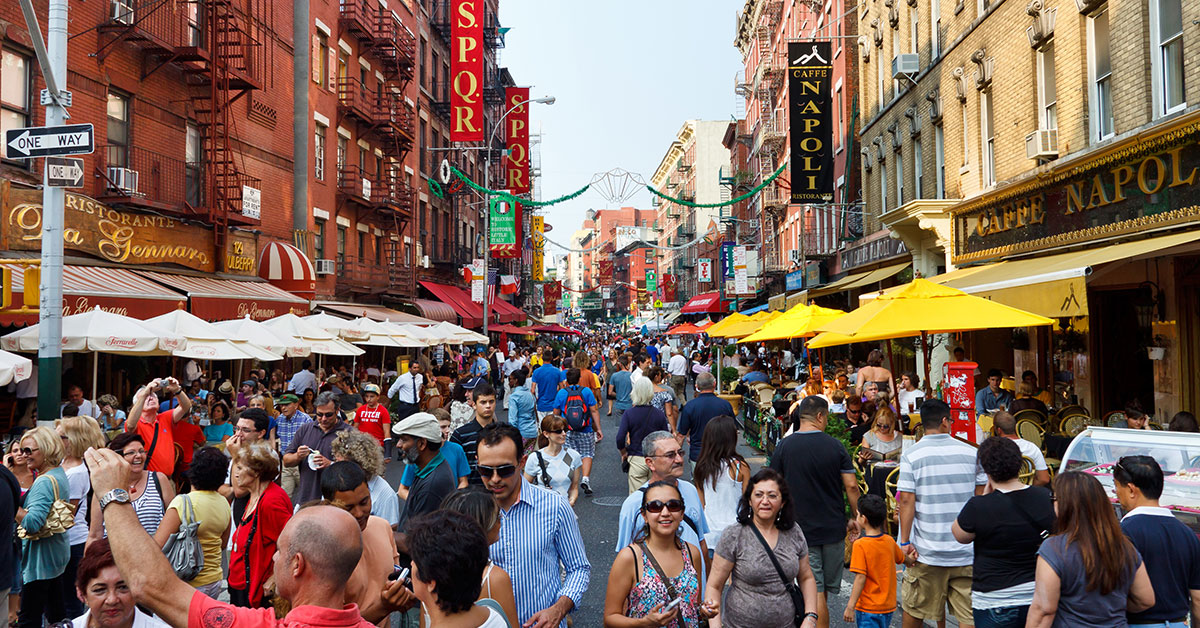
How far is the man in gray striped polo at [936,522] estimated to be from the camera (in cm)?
603

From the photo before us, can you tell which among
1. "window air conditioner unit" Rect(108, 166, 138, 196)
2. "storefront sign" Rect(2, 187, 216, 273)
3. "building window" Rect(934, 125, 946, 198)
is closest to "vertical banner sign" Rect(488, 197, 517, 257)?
"storefront sign" Rect(2, 187, 216, 273)

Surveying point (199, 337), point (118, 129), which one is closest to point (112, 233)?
point (118, 129)

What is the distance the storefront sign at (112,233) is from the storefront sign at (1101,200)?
54.3 ft

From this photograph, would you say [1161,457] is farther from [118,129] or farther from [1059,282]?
[118,129]

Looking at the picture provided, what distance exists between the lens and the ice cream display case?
18.8ft

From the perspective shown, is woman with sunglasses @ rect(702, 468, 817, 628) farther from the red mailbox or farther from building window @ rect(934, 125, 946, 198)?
building window @ rect(934, 125, 946, 198)

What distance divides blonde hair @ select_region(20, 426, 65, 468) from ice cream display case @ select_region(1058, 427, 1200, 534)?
6.81 metres

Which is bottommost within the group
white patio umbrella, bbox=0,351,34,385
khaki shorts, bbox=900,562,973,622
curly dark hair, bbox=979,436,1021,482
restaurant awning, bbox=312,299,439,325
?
khaki shorts, bbox=900,562,973,622

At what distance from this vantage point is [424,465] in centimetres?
632

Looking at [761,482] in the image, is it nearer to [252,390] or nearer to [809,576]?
[809,576]

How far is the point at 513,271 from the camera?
2650 inches

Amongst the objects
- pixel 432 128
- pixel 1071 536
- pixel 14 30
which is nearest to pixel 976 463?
pixel 1071 536

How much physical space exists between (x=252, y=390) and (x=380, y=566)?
36.5ft

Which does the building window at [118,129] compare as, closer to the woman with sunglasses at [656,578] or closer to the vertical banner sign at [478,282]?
the vertical banner sign at [478,282]
